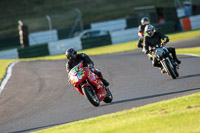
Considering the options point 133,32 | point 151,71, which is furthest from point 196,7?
point 151,71

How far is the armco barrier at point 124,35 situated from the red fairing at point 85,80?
21464mm

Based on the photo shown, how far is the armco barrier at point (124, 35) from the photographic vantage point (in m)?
31.5

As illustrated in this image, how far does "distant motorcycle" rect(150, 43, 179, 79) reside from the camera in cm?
1248

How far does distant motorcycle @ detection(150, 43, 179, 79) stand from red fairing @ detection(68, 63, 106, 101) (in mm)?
3092

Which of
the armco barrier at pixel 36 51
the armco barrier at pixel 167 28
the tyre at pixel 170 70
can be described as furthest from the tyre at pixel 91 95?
the armco barrier at pixel 167 28

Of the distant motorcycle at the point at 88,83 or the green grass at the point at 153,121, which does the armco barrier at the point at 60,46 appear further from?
the green grass at the point at 153,121

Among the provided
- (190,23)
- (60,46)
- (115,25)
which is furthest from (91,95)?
(115,25)

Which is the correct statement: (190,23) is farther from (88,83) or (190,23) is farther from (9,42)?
(88,83)

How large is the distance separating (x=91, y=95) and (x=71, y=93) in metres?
2.89

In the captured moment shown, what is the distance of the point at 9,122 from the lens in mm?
9359

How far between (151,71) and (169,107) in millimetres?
6874

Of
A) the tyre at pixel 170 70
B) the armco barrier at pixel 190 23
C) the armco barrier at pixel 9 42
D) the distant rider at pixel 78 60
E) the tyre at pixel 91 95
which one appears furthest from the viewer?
the armco barrier at pixel 9 42

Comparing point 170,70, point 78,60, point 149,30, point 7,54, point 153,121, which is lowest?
point 7,54

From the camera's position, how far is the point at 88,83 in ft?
31.7
